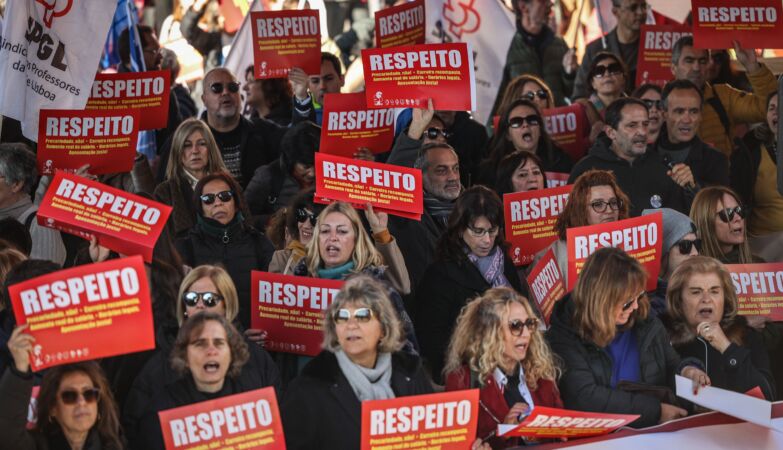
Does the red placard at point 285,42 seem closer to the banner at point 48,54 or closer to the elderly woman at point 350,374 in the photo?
the banner at point 48,54

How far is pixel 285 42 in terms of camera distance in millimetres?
10320

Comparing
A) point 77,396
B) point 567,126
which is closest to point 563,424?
point 77,396

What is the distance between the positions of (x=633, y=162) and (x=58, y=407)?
14.7 feet

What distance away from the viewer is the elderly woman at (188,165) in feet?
29.1

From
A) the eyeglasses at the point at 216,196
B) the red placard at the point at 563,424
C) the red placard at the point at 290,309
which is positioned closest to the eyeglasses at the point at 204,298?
the red placard at the point at 290,309

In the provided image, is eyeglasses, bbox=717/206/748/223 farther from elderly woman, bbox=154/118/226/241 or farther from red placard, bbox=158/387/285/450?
red placard, bbox=158/387/285/450

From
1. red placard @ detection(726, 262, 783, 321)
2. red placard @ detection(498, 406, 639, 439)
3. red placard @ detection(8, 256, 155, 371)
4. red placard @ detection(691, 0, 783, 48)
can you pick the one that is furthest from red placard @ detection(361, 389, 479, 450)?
red placard @ detection(691, 0, 783, 48)

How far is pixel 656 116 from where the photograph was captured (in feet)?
32.7

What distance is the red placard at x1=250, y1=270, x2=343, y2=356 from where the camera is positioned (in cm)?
736

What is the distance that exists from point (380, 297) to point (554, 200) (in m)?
2.43

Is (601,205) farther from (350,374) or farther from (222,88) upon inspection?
(222,88)

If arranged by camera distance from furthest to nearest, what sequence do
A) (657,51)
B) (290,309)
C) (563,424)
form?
(657,51)
(290,309)
(563,424)

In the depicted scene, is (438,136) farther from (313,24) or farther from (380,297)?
(380,297)

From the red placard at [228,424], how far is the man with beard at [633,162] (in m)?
3.80
